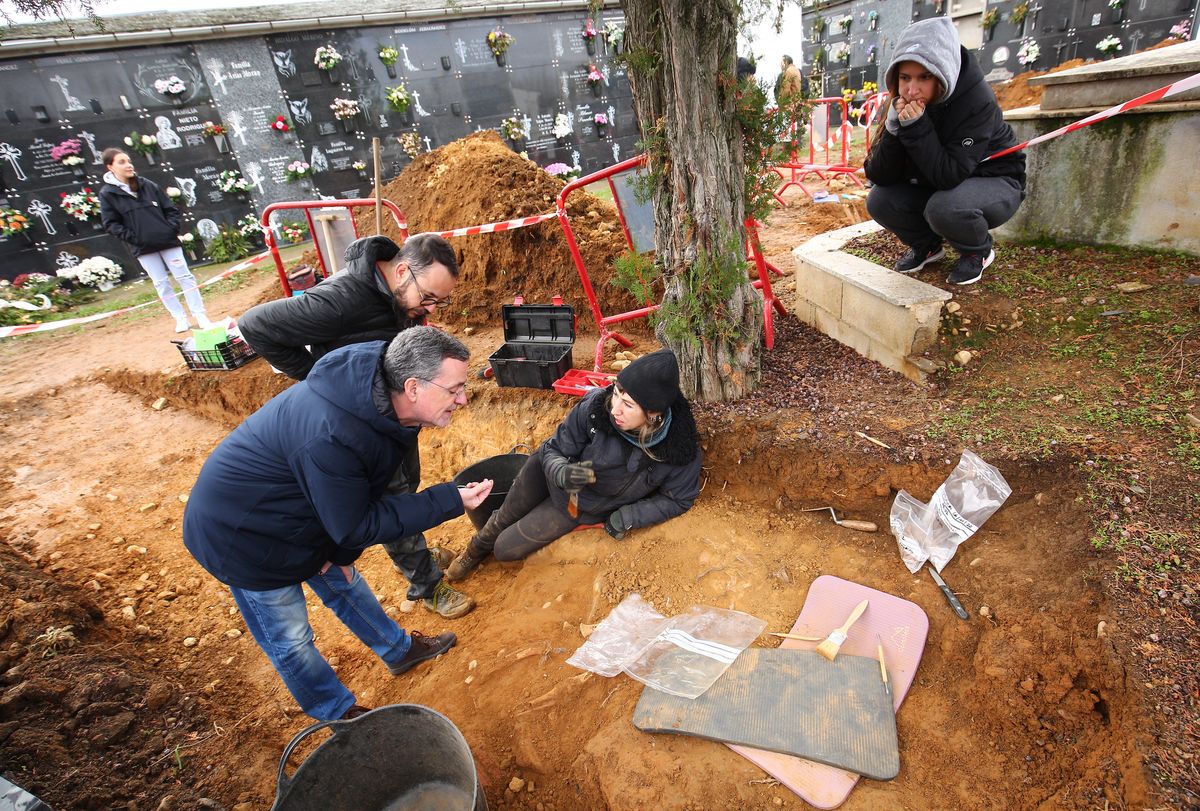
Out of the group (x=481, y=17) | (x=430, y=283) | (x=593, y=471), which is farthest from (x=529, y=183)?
(x=481, y=17)

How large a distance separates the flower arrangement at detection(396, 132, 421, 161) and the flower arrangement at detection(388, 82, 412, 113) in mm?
507

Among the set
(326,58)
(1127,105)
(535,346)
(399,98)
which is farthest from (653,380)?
(326,58)

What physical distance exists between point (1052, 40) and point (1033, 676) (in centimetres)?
1659

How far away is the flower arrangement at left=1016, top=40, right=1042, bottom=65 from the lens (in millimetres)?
13141

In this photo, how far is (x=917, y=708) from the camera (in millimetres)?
2297

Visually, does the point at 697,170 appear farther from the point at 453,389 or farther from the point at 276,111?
the point at 276,111

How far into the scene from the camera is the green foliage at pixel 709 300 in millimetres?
3441

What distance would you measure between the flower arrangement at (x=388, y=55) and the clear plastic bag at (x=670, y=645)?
1337 centimetres

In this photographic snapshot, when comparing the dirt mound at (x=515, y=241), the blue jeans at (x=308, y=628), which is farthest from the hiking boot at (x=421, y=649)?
the dirt mound at (x=515, y=241)

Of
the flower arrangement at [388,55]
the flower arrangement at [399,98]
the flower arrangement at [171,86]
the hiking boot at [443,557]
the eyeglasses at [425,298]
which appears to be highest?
the flower arrangement at [388,55]

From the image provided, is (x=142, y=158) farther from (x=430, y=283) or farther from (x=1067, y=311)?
(x=1067, y=311)

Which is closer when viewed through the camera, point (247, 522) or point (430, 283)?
point (247, 522)

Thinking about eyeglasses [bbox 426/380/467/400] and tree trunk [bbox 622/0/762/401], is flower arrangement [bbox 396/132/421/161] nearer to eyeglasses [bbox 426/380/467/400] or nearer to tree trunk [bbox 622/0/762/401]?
tree trunk [bbox 622/0/762/401]

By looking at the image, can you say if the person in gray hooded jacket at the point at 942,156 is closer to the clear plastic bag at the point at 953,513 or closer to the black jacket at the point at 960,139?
the black jacket at the point at 960,139
